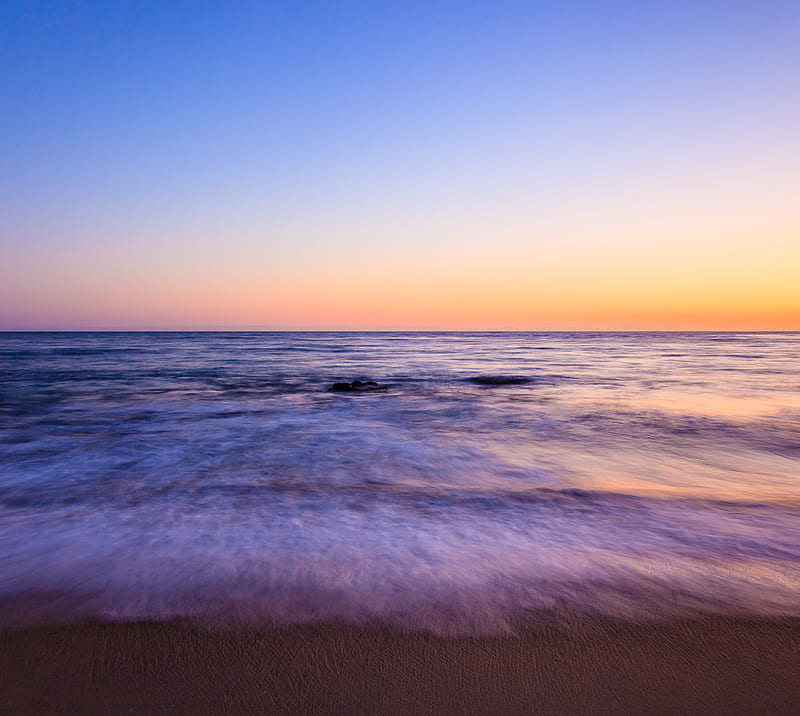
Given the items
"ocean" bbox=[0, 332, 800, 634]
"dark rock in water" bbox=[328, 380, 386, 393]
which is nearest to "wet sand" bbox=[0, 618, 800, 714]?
"ocean" bbox=[0, 332, 800, 634]

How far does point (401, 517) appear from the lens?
411 centimetres

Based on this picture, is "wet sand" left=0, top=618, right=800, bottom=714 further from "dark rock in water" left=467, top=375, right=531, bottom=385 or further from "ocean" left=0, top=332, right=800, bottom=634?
"dark rock in water" left=467, top=375, right=531, bottom=385

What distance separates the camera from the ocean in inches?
104

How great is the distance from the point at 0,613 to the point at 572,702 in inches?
112

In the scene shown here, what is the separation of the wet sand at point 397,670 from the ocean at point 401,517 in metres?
0.16

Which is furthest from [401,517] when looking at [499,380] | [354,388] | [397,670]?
[499,380]

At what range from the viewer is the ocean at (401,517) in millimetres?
2652

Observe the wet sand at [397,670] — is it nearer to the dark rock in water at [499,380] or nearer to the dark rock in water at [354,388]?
the dark rock in water at [354,388]

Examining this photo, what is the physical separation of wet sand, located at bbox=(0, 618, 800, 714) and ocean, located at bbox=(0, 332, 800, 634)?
0.52ft

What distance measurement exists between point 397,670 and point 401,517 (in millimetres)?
2065

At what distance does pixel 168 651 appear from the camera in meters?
2.17

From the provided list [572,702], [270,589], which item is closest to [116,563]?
[270,589]

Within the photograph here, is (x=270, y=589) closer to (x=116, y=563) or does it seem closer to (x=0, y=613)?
(x=116, y=563)

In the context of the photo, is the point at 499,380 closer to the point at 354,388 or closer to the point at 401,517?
the point at 354,388
